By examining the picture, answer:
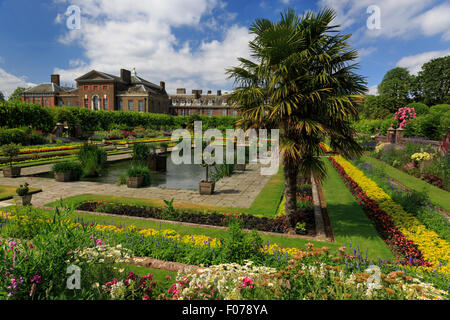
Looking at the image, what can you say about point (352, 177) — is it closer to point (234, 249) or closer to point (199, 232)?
point (199, 232)

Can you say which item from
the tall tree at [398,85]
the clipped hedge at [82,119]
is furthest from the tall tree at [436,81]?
the clipped hedge at [82,119]

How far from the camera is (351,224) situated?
21.1 ft

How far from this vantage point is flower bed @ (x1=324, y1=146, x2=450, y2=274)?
434 cm

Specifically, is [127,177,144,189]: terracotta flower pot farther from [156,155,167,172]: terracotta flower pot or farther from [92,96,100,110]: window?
[92,96,100,110]: window

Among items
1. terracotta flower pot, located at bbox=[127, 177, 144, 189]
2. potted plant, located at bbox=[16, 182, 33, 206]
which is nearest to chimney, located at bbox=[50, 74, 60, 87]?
terracotta flower pot, located at bbox=[127, 177, 144, 189]

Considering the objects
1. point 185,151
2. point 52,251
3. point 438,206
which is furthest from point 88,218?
point 185,151

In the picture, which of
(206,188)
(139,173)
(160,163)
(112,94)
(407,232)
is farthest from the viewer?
(112,94)

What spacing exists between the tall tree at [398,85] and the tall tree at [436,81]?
3031 millimetres

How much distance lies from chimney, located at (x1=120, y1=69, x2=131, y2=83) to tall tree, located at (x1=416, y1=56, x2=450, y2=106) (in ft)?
200

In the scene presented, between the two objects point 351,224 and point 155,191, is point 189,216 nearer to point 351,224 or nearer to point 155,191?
point 155,191

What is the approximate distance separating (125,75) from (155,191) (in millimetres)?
53378

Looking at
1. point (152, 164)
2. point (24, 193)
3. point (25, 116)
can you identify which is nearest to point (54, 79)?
point (25, 116)

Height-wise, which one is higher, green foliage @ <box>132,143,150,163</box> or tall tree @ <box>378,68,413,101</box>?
tall tree @ <box>378,68,413,101</box>
